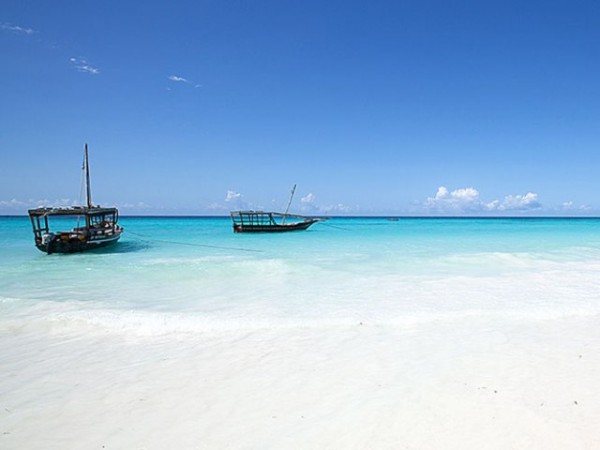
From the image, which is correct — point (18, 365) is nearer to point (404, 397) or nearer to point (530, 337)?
point (404, 397)

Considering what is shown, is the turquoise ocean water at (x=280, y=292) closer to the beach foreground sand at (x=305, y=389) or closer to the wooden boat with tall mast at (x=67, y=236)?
the beach foreground sand at (x=305, y=389)

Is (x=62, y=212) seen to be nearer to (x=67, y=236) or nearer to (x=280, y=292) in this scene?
(x=67, y=236)

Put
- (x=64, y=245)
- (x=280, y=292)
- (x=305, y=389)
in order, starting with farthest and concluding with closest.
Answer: (x=64, y=245)
(x=280, y=292)
(x=305, y=389)

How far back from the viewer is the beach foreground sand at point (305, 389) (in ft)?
10.6

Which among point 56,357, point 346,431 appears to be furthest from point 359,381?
point 56,357

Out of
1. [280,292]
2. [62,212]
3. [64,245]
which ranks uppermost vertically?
[62,212]

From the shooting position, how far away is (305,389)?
411 cm

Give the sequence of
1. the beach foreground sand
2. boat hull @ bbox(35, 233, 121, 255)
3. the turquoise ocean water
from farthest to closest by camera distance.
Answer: boat hull @ bbox(35, 233, 121, 255), the turquoise ocean water, the beach foreground sand

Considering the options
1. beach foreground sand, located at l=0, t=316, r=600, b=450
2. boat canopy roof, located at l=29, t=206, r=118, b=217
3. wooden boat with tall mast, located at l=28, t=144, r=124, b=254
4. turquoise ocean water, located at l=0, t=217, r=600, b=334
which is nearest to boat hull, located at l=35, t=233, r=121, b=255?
wooden boat with tall mast, located at l=28, t=144, r=124, b=254

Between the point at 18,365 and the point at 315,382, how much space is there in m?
4.02

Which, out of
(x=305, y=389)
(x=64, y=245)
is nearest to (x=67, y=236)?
(x=64, y=245)

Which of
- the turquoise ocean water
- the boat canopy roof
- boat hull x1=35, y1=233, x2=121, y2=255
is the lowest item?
the turquoise ocean water

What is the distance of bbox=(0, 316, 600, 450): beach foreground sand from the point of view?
322 centimetres

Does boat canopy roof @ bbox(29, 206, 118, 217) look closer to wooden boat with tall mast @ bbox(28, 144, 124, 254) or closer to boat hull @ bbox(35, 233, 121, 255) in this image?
wooden boat with tall mast @ bbox(28, 144, 124, 254)
